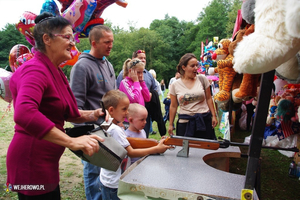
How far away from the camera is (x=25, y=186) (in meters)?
1.19

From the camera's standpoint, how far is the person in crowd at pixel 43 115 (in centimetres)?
100

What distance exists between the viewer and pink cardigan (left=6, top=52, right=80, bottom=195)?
107 centimetres

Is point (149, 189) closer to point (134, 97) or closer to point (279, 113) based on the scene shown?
point (134, 97)

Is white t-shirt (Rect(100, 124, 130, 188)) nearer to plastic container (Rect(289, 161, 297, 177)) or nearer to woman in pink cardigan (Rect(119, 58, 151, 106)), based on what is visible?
woman in pink cardigan (Rect(119, 58, 151, 106))

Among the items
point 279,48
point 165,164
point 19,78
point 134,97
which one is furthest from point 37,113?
point 134,97

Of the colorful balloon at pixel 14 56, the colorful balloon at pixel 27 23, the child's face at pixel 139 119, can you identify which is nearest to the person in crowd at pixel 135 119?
the child's face at pixel 139 119

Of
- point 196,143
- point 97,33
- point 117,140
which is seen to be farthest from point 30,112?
point 97,33

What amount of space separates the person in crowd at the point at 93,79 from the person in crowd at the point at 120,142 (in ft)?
0.83

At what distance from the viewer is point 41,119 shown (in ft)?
3.27

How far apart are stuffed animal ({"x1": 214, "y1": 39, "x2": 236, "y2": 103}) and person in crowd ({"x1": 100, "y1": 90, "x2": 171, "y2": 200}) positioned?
85 centimetres

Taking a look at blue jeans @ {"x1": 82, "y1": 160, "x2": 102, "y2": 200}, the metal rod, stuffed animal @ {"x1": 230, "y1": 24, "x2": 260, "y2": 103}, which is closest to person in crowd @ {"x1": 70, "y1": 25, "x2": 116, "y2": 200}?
blue jeans @ {"x1": 82, "y1": 160, "x2": 102, "y2": 200}

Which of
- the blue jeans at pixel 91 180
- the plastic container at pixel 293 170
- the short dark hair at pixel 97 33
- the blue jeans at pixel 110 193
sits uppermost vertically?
the short dark hair at pixel 97 33

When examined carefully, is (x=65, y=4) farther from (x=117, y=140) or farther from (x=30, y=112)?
(x=30, y=112)

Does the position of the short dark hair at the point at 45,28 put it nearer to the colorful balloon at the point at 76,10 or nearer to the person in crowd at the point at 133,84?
the colorful balloon at the point at 76,10
